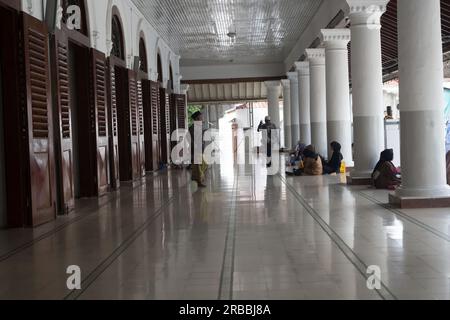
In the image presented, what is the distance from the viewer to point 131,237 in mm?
5578

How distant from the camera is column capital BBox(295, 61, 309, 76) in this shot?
18.2 meters

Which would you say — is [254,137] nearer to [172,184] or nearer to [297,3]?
[297,3]

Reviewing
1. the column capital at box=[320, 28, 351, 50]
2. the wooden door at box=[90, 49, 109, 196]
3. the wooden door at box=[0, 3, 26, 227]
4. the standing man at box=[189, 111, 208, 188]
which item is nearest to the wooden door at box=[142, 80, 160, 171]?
the standing man at box=[189, 111, 208, 188]

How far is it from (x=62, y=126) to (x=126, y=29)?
4918 millimetres

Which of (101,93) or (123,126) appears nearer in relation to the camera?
(101,93)

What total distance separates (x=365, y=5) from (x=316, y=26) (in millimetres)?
4450

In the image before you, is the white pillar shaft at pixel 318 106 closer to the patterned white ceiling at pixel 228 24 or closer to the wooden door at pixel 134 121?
the patterned white ceiling at pixel 228 24

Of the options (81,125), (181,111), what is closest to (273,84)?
(181,111)

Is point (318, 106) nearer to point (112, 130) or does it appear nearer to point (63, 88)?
point (112, 130)

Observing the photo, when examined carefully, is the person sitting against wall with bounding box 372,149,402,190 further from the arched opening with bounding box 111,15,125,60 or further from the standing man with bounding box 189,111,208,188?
the arched opening with bounding box 111,15,125,60

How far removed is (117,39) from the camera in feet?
37.0

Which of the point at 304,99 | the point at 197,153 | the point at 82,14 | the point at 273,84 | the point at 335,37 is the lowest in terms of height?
the point at 197,153

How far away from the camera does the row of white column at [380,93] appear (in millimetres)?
6828

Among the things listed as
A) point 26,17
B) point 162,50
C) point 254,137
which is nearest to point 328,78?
point 162,50
